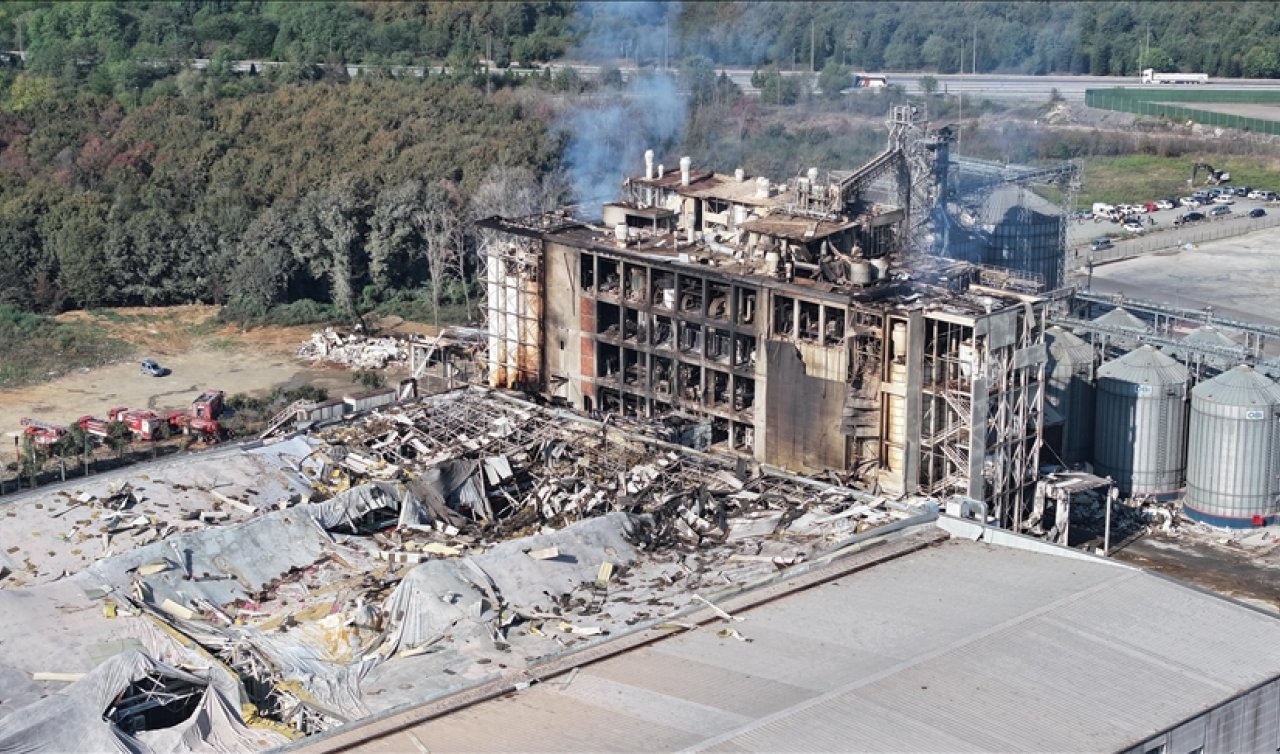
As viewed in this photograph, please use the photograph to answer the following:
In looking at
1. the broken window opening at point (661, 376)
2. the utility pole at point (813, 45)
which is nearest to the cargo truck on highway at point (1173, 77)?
the utility pole at point (813, 45)

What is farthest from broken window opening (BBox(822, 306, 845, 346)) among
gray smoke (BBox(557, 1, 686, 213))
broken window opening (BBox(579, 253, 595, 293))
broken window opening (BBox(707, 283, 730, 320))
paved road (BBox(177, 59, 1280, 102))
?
paved road (BBox(177, 59, 1280, 102))

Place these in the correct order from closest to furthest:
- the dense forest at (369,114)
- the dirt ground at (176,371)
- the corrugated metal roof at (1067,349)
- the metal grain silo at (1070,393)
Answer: the metal grain silo at (1070,393) → the corrugated metal roof at (1067,349) → the dirt ground at (176,371) → the dense forest at (369,114)

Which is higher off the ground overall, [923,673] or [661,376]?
[661,376]

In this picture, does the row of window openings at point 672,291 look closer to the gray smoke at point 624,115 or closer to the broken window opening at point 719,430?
the broken window opening at point 719,430

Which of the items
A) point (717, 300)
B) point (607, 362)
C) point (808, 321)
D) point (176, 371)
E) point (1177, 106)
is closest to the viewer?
point (808, 321)

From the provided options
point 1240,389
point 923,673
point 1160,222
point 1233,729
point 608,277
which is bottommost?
point 1233,729

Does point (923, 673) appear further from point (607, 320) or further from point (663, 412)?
point (607, 320)

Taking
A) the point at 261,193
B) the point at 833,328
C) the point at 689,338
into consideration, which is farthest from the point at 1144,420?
the point at 261,193
